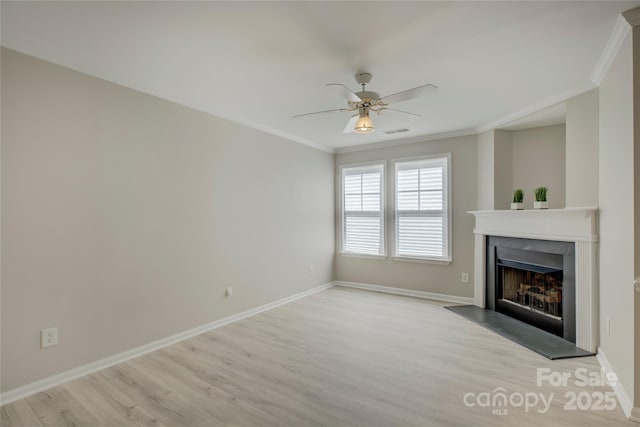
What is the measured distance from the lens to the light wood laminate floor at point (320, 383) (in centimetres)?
206

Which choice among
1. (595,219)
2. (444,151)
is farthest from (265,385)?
(444,151)

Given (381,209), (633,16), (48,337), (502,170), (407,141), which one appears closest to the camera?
(633,16)

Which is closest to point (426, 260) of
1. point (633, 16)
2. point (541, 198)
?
point (541, 198)

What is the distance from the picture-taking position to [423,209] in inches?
199

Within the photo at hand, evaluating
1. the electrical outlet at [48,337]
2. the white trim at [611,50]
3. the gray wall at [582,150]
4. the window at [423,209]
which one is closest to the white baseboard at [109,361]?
the electrical outlet at [48,337]

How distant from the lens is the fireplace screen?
3.41 metres

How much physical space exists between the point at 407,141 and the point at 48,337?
4917 millimetres

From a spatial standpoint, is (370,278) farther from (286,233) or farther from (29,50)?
(29,50)

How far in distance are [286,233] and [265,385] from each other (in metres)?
2.60

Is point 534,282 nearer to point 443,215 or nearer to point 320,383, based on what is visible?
point 443,215

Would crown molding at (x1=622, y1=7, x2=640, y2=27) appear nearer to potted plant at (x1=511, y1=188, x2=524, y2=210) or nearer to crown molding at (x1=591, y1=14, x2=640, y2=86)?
crown molding at (x1=591, y1=14, x2=640, y2=86)

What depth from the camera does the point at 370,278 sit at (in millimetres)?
5570

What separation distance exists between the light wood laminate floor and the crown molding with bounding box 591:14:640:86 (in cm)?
251

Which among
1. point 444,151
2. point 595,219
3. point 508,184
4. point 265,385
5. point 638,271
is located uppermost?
point 444,151
